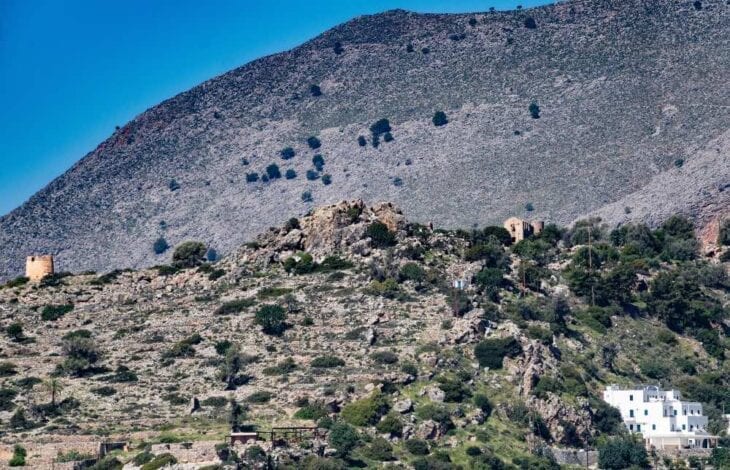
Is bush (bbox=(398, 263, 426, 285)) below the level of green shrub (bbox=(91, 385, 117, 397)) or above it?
above

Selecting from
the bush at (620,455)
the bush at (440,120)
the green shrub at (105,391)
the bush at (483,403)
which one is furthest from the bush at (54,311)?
the bush at (440,120)

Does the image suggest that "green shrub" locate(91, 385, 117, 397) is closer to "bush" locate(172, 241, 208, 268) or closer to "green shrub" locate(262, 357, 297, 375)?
"green shrub" locate(262, 357, 297, 375)

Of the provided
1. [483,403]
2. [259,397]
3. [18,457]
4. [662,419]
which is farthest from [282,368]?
[662,419]

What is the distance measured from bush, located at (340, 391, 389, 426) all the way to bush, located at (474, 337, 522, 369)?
7.53 metres

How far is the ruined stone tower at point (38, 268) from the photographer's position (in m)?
130

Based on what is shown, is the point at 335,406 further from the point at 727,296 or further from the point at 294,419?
the point at 727,296

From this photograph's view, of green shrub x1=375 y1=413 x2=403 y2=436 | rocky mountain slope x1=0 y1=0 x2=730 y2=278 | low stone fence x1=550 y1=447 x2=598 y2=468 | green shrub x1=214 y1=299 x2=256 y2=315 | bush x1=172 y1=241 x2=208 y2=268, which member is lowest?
low stone fence x1=550 y1=447 x2=598 y2=468

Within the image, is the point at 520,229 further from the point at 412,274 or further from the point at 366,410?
the point at 366,410

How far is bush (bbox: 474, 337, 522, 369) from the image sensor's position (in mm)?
105500

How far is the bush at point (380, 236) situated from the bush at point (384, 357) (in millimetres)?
15618

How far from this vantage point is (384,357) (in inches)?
4161

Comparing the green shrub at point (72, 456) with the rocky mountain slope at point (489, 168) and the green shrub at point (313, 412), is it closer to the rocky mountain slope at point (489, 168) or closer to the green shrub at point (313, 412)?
the green shrub at point (313, 412)

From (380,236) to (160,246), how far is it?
6548cm

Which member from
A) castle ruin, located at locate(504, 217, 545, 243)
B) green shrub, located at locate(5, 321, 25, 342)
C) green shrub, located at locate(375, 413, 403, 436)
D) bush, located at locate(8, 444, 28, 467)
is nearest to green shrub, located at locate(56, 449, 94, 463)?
bush, located at locate(8, 444, 28, 467)
